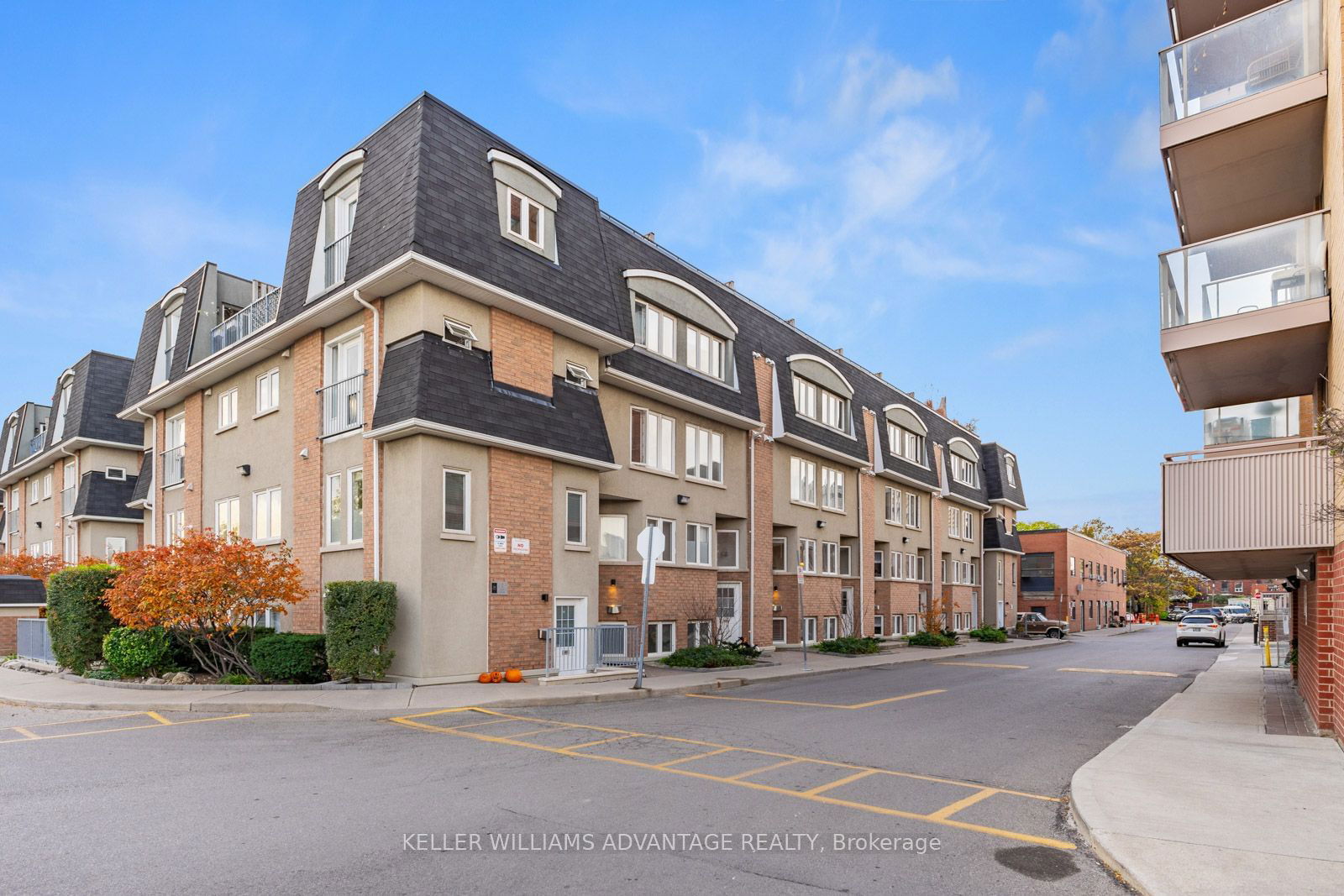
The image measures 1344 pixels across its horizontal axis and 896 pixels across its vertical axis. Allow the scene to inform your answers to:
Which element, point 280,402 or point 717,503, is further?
point 717,503

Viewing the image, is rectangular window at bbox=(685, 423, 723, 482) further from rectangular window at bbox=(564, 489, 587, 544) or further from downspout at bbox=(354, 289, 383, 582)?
downspout at bbox=(354, 289, 383, 582)

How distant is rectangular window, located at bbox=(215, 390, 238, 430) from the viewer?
2278 cm

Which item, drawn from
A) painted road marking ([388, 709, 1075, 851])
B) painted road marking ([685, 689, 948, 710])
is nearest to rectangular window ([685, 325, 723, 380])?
painted road marking ([685, 689, 948, 710])

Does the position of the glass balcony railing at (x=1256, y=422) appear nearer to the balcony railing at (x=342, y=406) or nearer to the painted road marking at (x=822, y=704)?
the painted road marking at (x=822, y=704)

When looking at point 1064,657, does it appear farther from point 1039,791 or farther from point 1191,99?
point 1039,791

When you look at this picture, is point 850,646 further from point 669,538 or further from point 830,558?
point 669,538

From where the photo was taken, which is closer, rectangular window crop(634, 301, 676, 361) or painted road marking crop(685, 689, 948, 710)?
painted road marking crop(685, 689, 948, 710)

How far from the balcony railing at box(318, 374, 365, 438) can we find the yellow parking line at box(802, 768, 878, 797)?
12046 millimetres

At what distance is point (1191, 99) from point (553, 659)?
15219 mm

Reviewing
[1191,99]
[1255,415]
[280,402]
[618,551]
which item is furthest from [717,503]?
[1191,99]

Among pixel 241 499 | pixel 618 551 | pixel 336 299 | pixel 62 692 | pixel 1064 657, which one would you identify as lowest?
pixel 1064 657

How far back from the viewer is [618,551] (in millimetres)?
22297

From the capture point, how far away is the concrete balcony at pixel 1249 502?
11672mm

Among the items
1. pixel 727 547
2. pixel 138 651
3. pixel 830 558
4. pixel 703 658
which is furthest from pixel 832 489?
pixel 138 651
